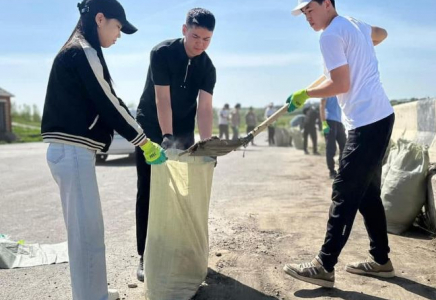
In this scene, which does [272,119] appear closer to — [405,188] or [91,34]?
[91,34]

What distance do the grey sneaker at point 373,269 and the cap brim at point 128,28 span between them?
2.33m

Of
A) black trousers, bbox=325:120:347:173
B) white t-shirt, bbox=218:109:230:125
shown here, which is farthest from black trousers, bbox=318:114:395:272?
white t-shirt, bbox=218:109:230:125

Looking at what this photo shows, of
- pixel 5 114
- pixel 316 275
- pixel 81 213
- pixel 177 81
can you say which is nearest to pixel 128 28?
pixel 177 81

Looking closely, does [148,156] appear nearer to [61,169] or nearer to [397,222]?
[61,169]

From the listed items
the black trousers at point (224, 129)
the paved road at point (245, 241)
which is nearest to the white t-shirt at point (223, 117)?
the black trousers at point (224, 129)

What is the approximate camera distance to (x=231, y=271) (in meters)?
3.63

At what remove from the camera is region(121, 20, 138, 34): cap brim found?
8.94 ft

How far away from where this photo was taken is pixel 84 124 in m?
2.60

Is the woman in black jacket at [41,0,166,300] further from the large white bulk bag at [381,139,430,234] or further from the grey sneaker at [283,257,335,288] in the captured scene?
the large white bulk bag at [381,139,430,234]

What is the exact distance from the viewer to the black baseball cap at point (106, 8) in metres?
2.62

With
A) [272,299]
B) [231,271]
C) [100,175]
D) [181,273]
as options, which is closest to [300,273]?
[272,299]

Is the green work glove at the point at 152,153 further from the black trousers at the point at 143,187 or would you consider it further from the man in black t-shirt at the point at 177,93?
the black trousers at the point at 143,187

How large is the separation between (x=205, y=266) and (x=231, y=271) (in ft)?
1.51

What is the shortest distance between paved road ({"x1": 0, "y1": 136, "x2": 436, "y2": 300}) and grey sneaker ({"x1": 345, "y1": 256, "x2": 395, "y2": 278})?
0.06 meters
